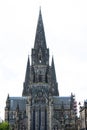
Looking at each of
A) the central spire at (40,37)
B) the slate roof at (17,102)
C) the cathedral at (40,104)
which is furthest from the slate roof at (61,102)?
the central spire at (40,37)

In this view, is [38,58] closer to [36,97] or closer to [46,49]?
[46,49]

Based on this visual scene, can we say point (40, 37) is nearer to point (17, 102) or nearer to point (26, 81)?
point (26, 81)

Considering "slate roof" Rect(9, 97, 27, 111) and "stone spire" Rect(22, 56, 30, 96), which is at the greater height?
"stone spire" Rect(22, 56, 30, 96)

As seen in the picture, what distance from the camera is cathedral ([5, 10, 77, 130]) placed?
5246 inches

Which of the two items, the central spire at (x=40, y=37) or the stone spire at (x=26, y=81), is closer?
the central spire at (x=40, y=37)

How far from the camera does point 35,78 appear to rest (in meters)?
138

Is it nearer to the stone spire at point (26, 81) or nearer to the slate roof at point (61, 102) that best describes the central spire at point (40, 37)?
the stone spire at point (26, 81)

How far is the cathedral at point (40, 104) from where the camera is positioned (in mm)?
133250

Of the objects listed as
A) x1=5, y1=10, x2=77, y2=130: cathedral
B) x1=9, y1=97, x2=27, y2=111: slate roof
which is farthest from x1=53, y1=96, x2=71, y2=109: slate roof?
x1=9, y1=97, x2=27, y2=111: slate roof

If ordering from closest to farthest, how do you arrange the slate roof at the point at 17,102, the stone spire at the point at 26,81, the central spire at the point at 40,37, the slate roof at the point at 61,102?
the central spire at the point at 40,37, the slate roof at the point at 17,102, the slate roof at the point at 61,102, the stone spire at the point at 26,81

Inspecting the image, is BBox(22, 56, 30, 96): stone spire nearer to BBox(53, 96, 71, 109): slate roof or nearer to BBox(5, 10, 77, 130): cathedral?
BBox(5, 10, 77, 130): cathedral

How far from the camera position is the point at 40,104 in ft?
441

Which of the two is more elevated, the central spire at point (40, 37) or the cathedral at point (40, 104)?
the central spire at point (40, 37)

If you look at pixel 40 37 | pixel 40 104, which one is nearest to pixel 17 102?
pixel 40 104
